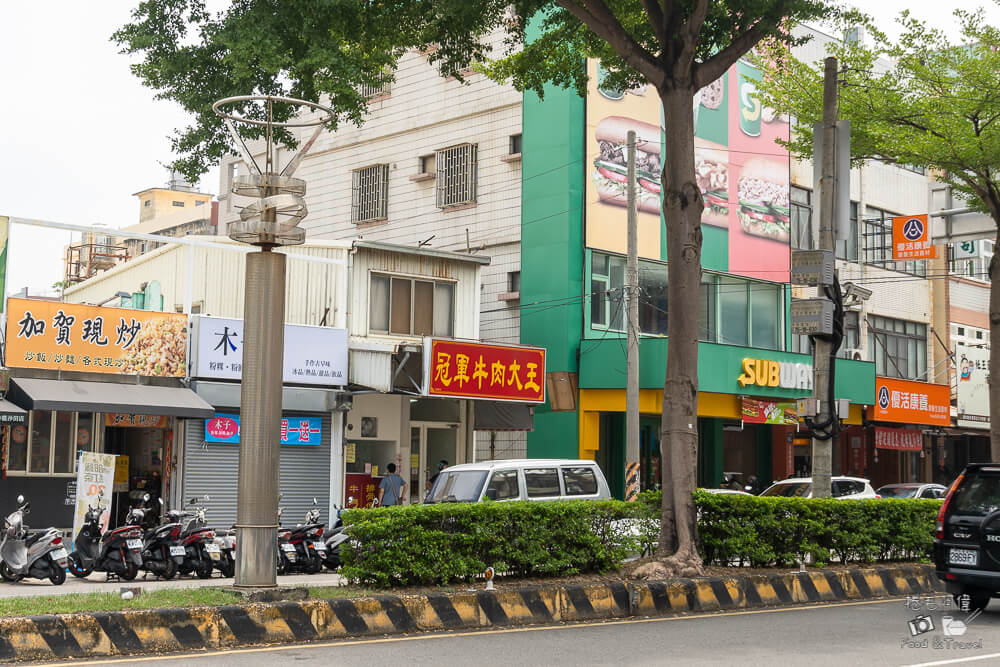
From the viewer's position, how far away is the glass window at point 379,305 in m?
26.0

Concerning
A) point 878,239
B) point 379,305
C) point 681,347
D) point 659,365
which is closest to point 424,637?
point 681,347

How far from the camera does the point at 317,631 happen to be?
1073 centimetres

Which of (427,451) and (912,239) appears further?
(912,239)

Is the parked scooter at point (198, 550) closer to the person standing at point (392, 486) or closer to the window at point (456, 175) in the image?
the person standing at point (392, 486)

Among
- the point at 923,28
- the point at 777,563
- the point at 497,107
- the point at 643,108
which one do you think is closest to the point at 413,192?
the point at 497,107

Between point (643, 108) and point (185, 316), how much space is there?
13836mm

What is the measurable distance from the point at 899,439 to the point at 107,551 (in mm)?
27794

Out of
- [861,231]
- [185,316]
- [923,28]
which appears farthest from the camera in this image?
[861,231]

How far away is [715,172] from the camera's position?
31.7 meters

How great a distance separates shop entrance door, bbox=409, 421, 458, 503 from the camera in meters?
27.2

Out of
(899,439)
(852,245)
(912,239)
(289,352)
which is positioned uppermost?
(852,245)

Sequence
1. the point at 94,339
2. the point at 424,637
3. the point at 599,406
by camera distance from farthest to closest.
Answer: the point at 599,406, the point at 94,339, the point at 424,637

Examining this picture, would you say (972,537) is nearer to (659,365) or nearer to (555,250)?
(659,365)

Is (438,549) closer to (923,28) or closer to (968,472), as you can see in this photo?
(968,472)
